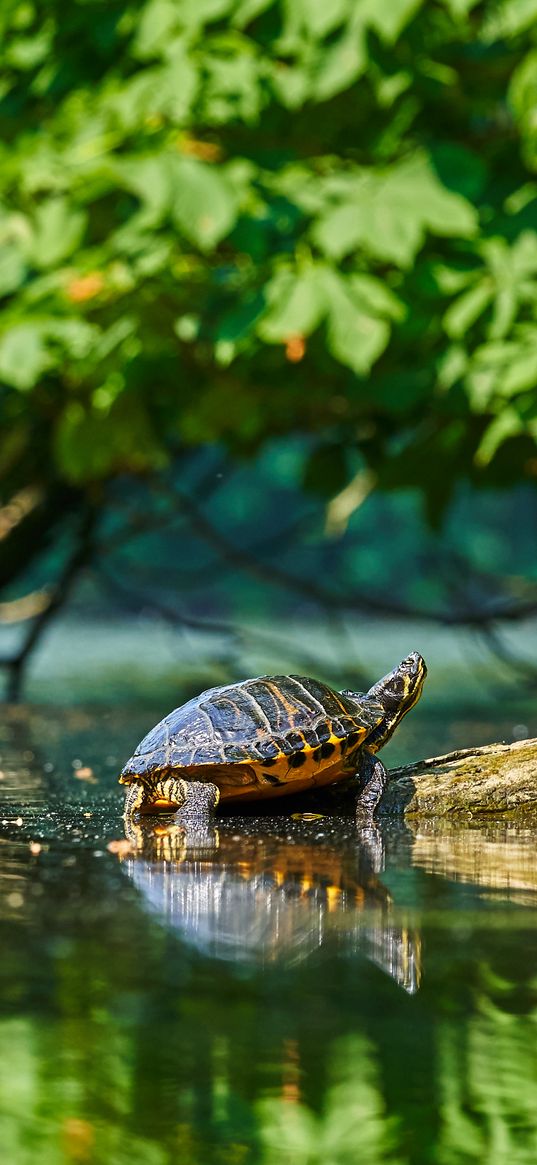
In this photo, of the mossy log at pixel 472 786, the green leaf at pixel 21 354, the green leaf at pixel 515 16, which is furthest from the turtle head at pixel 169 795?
the green leaf at pixel 515 16

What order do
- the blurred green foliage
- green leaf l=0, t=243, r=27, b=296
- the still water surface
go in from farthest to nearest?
green leaf l=0, t=243, r=27, b=296 < the blurred green foliage < the still water surface

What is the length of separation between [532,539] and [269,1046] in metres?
29.9

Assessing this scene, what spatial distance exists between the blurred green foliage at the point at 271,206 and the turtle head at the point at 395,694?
3.25 ft

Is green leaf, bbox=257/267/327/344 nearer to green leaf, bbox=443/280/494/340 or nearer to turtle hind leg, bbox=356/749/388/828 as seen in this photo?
green leaf, bbox=443/280/494/340

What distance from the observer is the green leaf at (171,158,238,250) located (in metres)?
3.92

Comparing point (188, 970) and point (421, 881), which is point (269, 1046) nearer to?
point (188, 970)

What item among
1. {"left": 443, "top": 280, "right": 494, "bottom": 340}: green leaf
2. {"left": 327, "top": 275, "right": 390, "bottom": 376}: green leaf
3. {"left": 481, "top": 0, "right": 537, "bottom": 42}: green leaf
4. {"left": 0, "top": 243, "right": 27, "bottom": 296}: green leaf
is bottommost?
{"left": 327, "top": 275, "right": 390, "bottom": 376}: green leaf

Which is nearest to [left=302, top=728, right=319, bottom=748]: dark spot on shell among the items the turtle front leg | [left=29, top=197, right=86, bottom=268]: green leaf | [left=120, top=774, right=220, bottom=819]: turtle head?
[left=120, top=774, right=220, bottom=819]: turtle head

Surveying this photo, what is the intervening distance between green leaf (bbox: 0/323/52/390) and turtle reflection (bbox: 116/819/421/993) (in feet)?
5.78

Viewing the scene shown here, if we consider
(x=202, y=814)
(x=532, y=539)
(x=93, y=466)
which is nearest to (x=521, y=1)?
(x=93, y=466)

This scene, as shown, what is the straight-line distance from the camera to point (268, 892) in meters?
2.40

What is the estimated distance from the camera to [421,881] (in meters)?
2.52

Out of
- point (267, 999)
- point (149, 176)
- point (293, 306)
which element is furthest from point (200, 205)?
point (267, 999)

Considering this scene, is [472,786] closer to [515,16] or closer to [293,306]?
[293,306]
